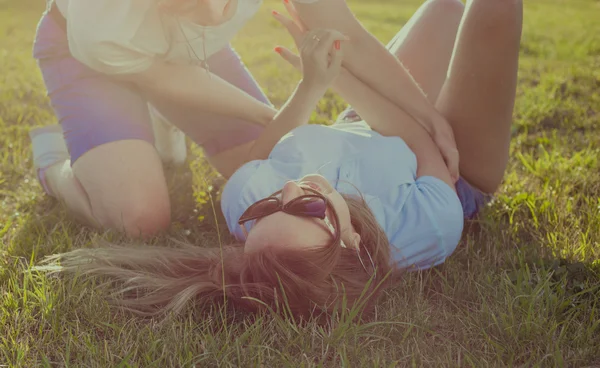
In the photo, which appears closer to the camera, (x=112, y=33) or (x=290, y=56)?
(x=112, y=33)

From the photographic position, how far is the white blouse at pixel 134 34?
249cm

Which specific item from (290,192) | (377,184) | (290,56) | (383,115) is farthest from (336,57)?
(290,192)

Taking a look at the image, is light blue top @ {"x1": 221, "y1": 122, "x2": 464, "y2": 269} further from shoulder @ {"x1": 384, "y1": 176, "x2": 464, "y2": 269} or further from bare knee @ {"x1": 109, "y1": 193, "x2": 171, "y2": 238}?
bare knee @ {"x1": 109, "y1": 193, "x2": 171, "y2": 238}

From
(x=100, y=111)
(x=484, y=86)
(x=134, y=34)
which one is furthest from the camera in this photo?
(x=100, y=111)

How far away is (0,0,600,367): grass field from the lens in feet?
6.20

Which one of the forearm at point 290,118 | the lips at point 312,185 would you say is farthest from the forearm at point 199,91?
the lips at point 312,185

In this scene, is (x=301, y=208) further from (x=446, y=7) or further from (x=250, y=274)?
(x=446, y=7)

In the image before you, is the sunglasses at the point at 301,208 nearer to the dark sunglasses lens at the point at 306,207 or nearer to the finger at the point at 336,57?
the dark sunglasses lens at the point at 306,207

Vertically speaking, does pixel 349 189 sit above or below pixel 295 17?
below

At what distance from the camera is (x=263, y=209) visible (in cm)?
208

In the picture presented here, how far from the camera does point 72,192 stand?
3.00 meters

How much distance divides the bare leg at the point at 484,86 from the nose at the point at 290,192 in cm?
106

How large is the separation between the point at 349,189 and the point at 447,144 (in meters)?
0.56

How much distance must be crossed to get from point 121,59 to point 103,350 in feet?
4.41
